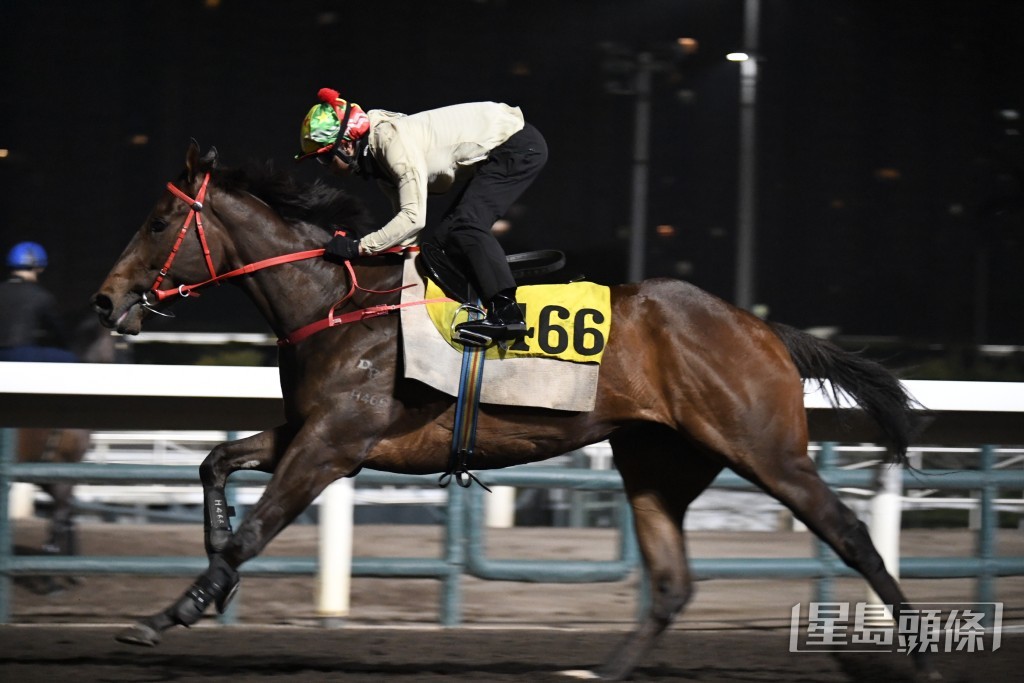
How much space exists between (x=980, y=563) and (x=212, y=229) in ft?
12.1

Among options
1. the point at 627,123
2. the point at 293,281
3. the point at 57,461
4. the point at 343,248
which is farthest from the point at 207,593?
the point at 627,123

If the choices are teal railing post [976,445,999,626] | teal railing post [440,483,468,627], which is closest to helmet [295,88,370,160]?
teal railing post [440,483,468,627]

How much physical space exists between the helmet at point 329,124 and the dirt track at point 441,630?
178cm

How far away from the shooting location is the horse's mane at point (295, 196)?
436 centimetres

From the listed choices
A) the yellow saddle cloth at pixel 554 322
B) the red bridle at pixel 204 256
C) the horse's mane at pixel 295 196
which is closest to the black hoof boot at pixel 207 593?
the red bridle at pixel 204 256

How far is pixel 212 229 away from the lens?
13.9ft

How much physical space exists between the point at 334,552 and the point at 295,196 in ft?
5.53

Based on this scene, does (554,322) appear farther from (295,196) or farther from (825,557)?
(825,557)

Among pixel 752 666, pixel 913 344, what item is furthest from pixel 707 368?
pixel 913 344

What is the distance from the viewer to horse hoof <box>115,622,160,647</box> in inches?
146

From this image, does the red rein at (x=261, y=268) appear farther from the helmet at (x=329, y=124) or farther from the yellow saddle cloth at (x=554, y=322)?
the helmet at (x=329, y=124)

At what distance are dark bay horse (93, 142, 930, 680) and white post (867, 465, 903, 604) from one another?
1.17m

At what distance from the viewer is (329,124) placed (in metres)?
4.09

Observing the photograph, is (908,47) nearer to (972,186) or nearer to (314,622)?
(972,186)
